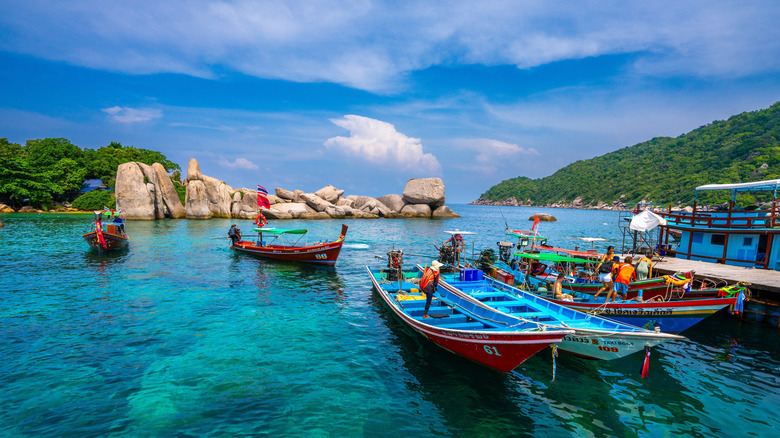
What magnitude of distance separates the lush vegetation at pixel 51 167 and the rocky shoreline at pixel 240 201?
18406mm

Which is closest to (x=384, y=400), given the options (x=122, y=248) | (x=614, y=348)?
(x=614, y=348)

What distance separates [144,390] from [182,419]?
2120 mm

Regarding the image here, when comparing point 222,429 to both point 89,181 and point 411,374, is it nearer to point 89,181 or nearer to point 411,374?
point 411,374

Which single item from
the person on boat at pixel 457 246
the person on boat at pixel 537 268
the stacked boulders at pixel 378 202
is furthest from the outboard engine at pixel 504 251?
the stacked boulders at pixel 378 202

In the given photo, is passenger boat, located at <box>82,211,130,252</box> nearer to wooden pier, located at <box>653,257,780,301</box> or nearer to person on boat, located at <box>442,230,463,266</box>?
person on boat, located at <box>442,230,463,266</box>

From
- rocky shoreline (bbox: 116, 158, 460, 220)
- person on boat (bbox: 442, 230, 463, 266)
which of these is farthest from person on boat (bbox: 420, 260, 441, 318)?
rocky shoreline (bbox: 116, 158, 460, 220)

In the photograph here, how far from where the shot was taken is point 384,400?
364 inches

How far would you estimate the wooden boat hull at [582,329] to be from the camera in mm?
9477

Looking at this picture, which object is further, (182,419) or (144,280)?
(144,280)

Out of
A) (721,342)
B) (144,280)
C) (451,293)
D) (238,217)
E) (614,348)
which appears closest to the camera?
(614,348)

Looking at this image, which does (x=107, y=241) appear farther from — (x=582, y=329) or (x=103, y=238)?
(x=582, y=329)

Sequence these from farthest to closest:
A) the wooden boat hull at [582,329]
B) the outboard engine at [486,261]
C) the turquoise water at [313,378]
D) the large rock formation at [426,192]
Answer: the large rock formation at [426,192]
the outboard engine at [486,261]
the wooden boat hull at [582,329]
the turquoise water at [313,378]

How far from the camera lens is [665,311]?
12.7 m

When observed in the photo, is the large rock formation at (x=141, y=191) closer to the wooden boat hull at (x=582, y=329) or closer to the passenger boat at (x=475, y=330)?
the passenger boat at (x=475, y=330)
